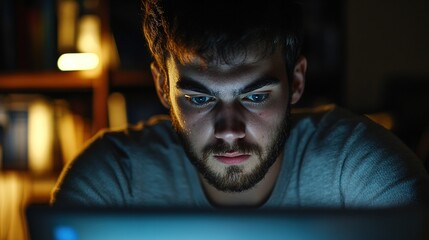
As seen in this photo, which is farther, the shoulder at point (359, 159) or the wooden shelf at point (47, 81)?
the wooden shelf at point (47, 81)

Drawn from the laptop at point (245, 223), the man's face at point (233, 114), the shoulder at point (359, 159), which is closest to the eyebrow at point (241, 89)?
the man's face at point (233, 114)

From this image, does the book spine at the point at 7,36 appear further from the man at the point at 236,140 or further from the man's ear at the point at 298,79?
the man's ear at the point at 298,79

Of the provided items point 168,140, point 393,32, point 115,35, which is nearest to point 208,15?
point 168,140

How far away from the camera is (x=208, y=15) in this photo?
3.31ft

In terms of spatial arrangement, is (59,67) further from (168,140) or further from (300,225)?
(300,225)

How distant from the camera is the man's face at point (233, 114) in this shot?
1.04 m

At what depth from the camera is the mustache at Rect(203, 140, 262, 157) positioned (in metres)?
1.07

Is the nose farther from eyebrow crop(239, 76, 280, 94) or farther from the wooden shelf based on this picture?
the wooden shelf

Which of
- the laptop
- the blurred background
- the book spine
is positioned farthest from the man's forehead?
the book spine

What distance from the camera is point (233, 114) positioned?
1058 mm

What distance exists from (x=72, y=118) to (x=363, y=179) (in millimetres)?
1482

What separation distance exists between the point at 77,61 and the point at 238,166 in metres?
1.30

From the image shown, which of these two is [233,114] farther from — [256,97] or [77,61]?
[77,61]

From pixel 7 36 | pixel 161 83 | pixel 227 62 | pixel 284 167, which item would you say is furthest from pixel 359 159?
pixel 7 36
